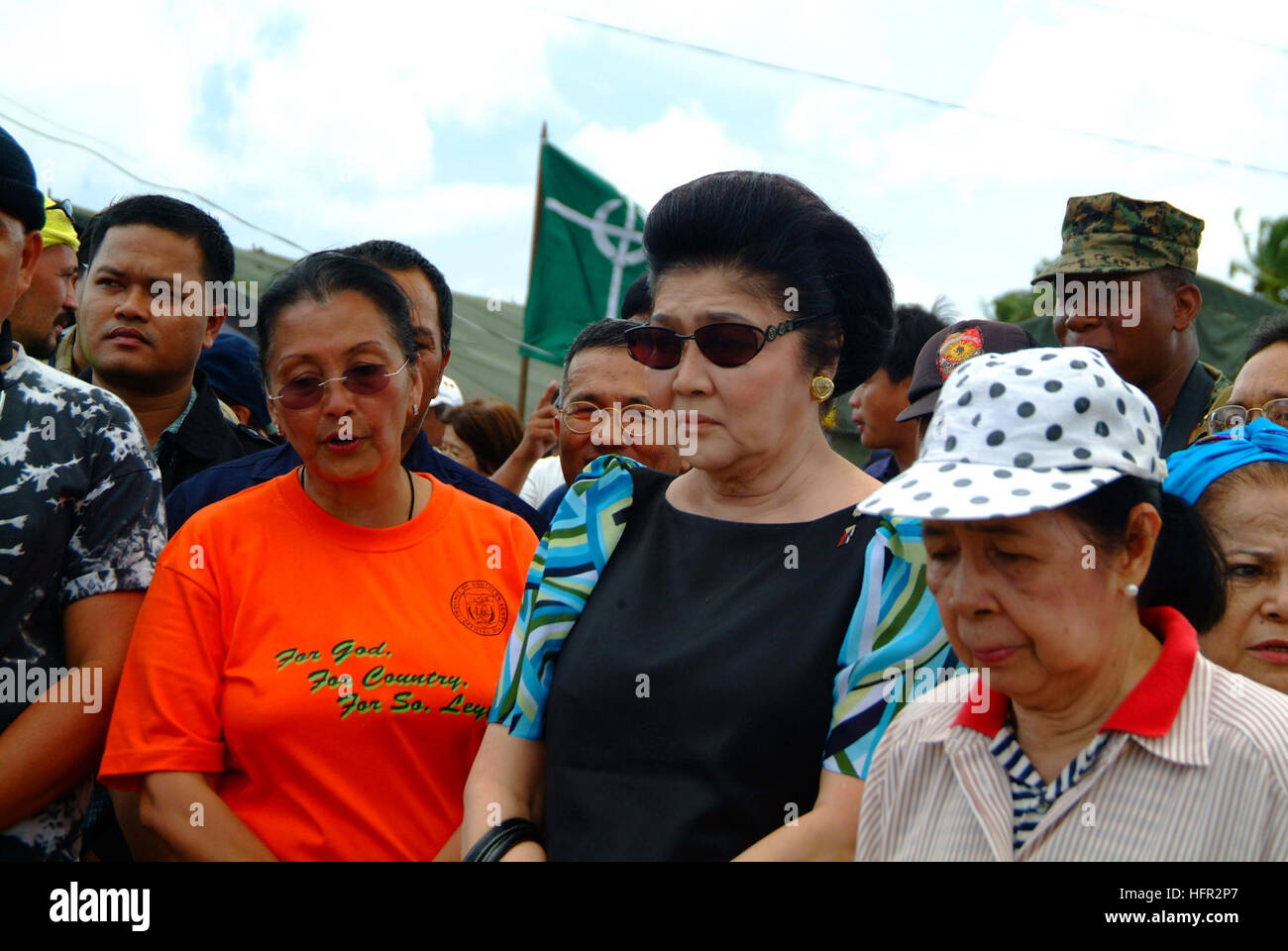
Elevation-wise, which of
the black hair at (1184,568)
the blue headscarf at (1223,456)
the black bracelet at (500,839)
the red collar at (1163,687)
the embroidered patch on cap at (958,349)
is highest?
the embroidered patch on cap at (958,349)

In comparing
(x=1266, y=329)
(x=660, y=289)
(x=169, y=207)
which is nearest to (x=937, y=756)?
(x=660, y=289)

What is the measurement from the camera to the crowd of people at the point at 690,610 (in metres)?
1.61

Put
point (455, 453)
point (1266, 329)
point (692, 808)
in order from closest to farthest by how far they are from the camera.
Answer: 1. point (692, 808)
2. point (1266, 329)
3. point (455, 453)

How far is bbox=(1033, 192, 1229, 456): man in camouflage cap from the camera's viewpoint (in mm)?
3645

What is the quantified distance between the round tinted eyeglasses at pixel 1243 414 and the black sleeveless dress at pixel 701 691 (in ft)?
5.03

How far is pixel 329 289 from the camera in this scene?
9.07 ft

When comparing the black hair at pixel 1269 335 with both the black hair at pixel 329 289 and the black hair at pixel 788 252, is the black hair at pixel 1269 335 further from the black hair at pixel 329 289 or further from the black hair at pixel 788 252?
the black hair at pixel 329 289

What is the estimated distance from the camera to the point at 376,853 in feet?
7.80

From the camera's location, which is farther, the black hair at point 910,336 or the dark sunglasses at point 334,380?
the black hair at point 910,336

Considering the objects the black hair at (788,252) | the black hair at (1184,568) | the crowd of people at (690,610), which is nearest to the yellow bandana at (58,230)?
the crowd of people at (690,610)

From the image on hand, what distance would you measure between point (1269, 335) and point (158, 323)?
3.26m

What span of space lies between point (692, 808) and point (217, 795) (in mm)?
1065

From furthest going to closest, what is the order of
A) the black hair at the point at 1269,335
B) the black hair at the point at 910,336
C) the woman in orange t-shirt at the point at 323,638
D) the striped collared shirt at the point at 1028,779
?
the black hair at the point at 910,336
the black hair at the point at 1269,335
the woman in orange t-shirt at the point at 323,638
the striped collared shirt at the point at 1028,779
